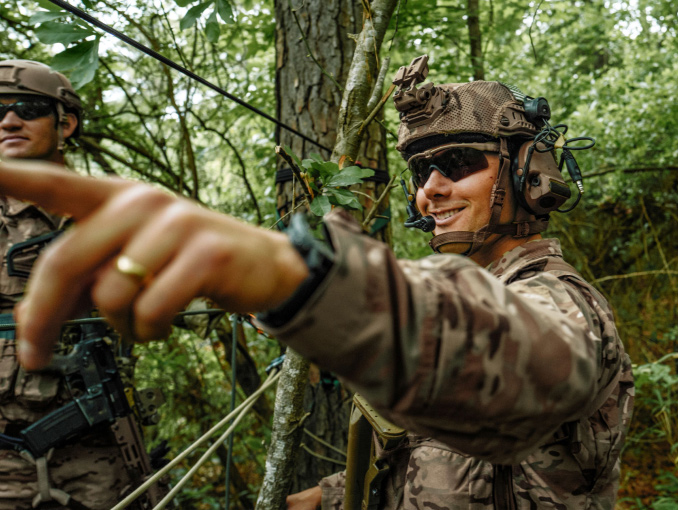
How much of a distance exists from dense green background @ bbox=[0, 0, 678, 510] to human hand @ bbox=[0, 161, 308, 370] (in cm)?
274

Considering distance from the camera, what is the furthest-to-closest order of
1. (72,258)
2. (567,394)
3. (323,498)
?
1. (323,498)
2. (567,394)
3. (72,258)

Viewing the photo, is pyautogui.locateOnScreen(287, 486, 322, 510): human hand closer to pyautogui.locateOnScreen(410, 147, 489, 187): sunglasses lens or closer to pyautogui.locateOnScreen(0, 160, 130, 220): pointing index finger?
pyautogui.locateOnScreen(410, 147, 489, 187): sunglasses lens

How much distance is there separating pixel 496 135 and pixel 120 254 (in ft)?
4.66

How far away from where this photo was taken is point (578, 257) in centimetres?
584

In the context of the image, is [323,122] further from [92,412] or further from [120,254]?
[120,254]

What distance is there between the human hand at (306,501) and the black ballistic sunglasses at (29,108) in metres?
2.48

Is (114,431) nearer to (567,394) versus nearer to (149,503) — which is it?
(149,503)

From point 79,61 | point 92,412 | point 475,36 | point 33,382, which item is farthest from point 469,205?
point 475,36

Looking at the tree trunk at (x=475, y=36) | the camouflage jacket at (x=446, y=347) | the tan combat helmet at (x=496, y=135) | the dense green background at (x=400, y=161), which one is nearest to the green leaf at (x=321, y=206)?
the tan combat helmet at (x=496, y=135)

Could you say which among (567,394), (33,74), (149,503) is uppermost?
(33,74)

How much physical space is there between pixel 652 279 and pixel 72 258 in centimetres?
608

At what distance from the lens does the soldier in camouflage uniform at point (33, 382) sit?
2.57 meters

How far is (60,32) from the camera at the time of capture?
1627 millimetres

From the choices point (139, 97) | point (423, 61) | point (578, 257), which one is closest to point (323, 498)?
point (423, 61)
